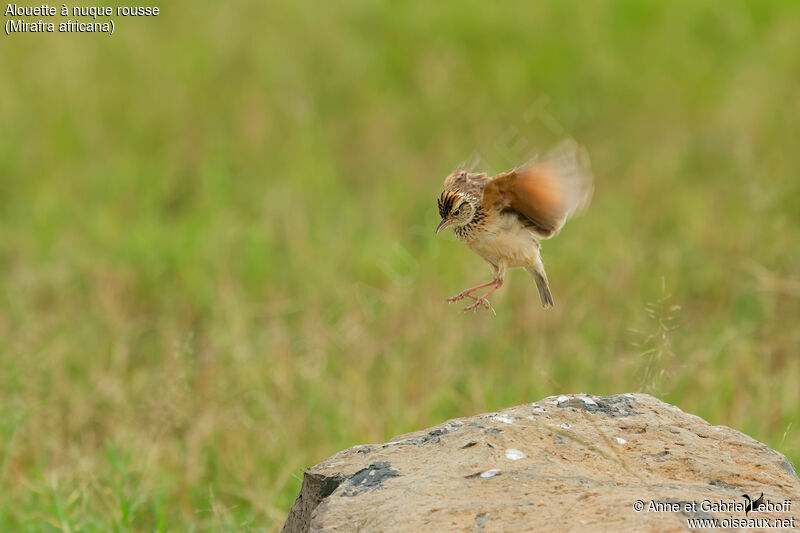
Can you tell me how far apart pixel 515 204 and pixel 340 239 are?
5249 mm

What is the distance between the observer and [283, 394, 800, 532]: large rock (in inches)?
100

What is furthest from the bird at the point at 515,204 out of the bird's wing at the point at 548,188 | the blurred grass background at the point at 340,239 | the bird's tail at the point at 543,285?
the blurred grass background at the point at 340,239

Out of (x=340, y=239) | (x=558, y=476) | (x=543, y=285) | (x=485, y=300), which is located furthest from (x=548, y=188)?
(x=340, y=239)

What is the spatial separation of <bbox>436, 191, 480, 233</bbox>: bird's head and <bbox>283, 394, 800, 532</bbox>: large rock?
61 cm

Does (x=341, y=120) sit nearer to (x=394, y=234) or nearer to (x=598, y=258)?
(x=394, y=234)

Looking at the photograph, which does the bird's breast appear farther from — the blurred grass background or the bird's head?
the blurred grass background

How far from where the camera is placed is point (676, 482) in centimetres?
279

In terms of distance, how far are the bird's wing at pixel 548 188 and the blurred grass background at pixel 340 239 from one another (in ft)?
2.69

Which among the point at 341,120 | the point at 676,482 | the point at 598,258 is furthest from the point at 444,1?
the point at 676,482

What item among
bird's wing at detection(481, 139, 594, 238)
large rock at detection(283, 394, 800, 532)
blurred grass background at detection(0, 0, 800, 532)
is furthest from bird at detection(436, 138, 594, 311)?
blurred grass background at detection(0, 0, 800, 532)

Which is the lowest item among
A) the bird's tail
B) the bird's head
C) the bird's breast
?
the bird's tail

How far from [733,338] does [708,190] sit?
2541 mm

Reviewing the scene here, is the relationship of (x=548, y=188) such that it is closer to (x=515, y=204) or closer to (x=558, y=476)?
(x=515, y=204)

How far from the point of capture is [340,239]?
318 inches
